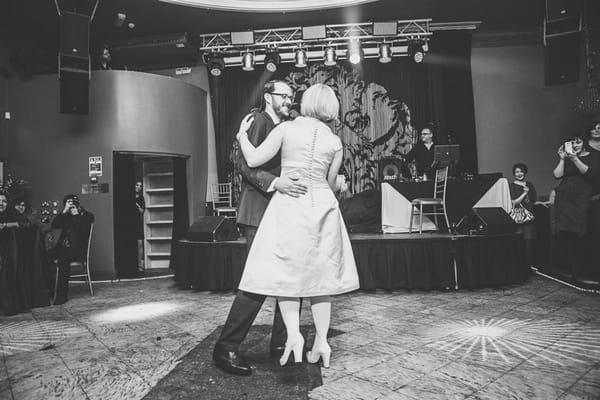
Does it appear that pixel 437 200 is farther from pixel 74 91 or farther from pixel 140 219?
pixel 74 91

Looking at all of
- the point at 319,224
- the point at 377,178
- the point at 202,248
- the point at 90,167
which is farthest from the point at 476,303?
the point at 90,167

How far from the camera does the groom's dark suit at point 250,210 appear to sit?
214cm

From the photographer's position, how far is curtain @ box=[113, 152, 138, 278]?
6.74 meters

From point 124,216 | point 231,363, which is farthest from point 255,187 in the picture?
point 124,216

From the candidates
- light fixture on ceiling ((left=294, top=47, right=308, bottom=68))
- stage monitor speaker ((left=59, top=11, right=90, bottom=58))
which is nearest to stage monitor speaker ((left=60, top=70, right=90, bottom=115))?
stage monitor speaker ((left=59, top=11, right=90, bottom=58))

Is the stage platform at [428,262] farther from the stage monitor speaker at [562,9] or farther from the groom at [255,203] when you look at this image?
the stage monitor speaker at [562,9]

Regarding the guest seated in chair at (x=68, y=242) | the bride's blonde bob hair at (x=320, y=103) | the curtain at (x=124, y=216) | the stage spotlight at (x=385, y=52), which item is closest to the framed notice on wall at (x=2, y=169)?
the curtain at (x=124, y=216)

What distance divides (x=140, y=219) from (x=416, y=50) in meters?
6.07

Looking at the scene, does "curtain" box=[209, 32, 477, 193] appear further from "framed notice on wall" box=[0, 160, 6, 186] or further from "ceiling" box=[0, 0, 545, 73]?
"framed notice on wall" box=[0, 160, 6, 186]

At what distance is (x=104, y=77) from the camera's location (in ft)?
22.4

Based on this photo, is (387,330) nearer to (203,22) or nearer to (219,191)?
(219,191)

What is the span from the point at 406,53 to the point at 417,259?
503 cm

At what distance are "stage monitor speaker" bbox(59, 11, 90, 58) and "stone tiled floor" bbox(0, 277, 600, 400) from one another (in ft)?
11.8

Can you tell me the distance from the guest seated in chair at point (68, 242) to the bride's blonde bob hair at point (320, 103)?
396 centimetres
